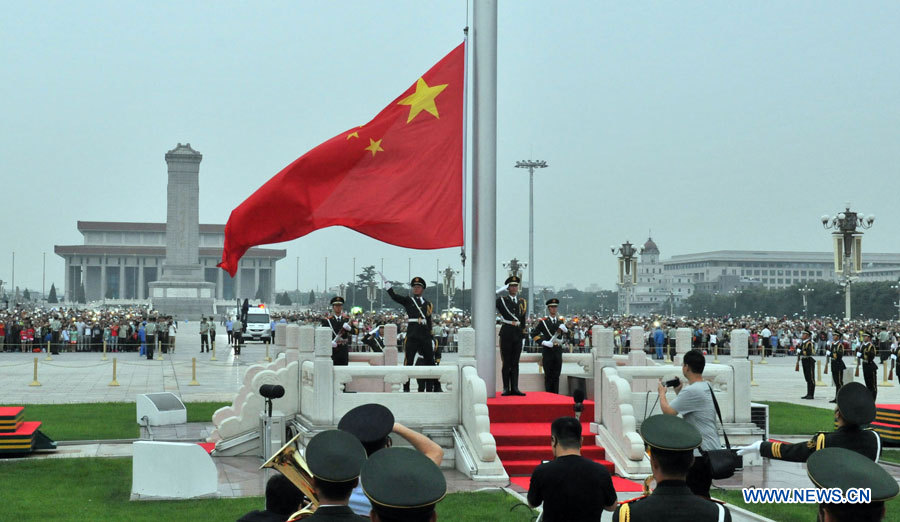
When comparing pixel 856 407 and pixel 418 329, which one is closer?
pixel 856 407

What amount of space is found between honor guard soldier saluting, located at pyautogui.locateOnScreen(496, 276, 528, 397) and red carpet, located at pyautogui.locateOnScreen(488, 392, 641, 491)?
0.33m

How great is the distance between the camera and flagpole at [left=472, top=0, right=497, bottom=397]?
13461mm

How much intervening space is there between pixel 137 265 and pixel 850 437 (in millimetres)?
154264

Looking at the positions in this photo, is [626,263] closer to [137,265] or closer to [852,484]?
[852,484]

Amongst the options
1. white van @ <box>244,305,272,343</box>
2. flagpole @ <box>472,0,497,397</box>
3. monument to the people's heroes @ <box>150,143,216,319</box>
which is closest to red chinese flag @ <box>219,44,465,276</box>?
flagpole @ <box>472,0,497,397</box>

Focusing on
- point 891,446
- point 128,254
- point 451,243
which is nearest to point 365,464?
point 451,243

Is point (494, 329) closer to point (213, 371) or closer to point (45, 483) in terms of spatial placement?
point (45, 483)

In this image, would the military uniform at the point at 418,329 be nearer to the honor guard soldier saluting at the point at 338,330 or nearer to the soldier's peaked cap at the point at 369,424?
the honor guard soldier saluting at the point at 338,330

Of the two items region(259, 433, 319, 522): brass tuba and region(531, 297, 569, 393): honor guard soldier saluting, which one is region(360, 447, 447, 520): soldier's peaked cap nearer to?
A: region(259, 433, 319, 522): brass tuba

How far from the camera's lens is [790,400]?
25.7 m

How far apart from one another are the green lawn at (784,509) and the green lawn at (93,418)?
10.3 m

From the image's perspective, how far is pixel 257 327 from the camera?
5794cm

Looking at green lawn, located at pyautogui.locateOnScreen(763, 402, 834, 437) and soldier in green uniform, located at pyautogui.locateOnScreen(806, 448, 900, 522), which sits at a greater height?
soldier in green uniform, located at pyautogui.locateOnScreen(806, 448, 900, 522)

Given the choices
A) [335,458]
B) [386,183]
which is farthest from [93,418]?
[335,458]
